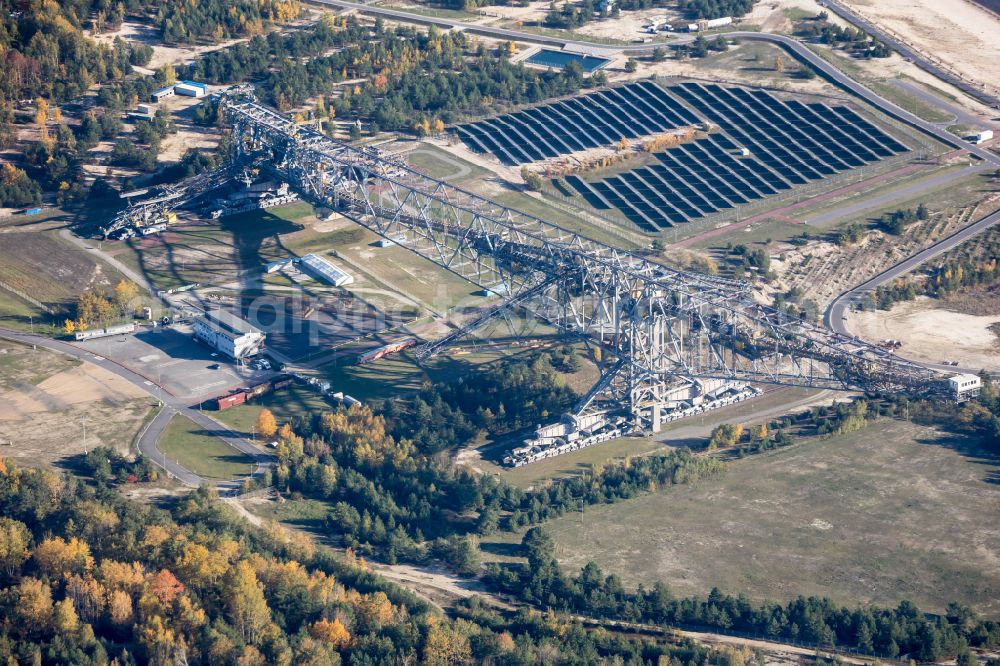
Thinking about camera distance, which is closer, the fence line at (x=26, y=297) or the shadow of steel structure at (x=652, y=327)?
the shadow of steel structure at (x=652, y=327)

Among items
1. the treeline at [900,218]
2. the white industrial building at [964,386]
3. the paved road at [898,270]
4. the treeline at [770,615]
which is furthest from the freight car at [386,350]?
the treeline at [900,218]

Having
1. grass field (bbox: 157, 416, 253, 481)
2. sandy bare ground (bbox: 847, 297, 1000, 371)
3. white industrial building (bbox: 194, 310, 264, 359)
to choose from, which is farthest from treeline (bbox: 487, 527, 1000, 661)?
sandy bare ground (bbox: 847, 297, 1000, 371)

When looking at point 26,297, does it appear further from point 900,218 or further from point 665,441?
point 900,218

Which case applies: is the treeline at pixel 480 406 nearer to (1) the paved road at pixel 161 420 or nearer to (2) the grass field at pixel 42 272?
(1) the paved road at pixel 161 420

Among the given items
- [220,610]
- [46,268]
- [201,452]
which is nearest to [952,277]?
Result: [201,452]

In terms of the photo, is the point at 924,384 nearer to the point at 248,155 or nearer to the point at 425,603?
the point at 425,603
